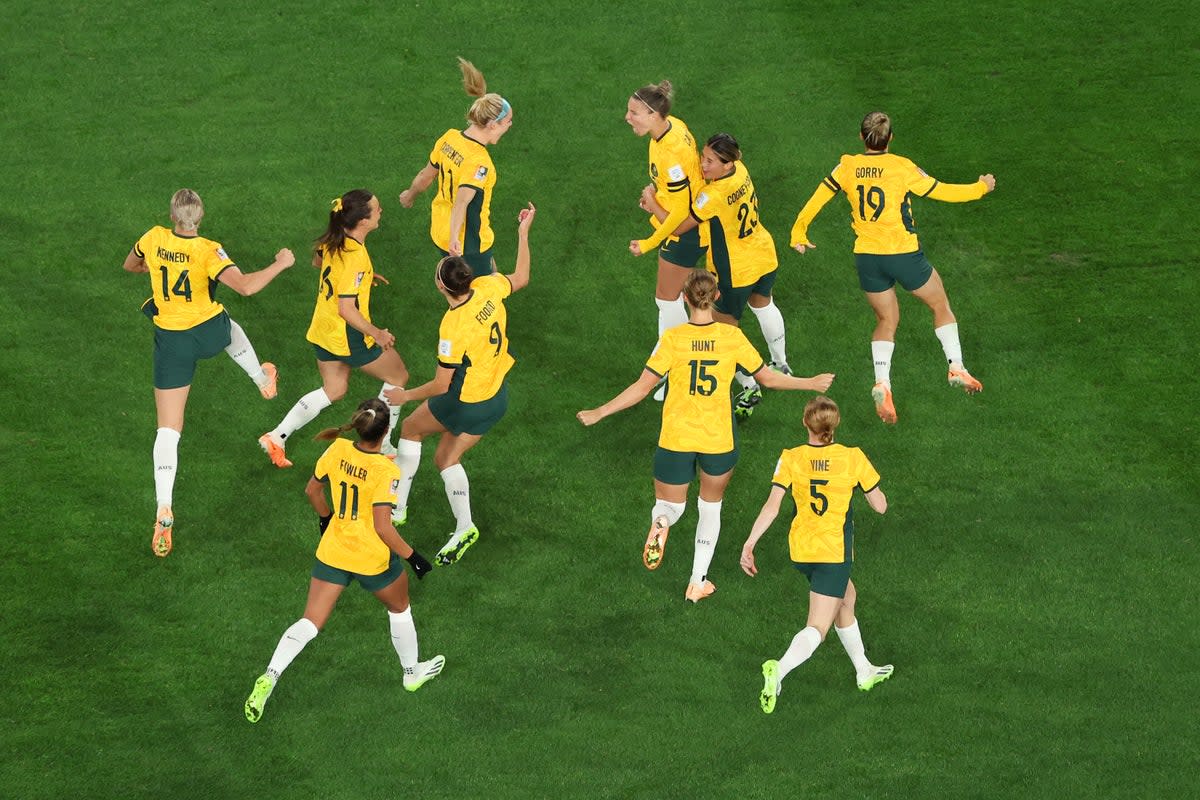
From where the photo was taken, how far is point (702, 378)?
9992 millimetres

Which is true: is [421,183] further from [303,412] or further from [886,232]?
[886,232]

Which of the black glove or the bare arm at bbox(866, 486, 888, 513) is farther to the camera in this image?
the bare arm at bbox(866, 486, 888, 513)

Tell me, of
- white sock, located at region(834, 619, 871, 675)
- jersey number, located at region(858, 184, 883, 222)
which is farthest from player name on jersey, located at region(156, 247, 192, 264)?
white sock, located at region(834, 619, 871, 675)

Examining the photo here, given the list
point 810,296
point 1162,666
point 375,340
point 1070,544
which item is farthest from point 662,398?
point 1162,666

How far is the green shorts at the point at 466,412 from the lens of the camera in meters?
10.4

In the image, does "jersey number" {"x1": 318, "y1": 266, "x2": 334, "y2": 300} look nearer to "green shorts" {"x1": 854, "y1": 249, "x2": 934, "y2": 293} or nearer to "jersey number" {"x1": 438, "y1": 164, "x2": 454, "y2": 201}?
"jersey number" {"x1": 438, "y1": 164, "x2": 454, "y2": 201}

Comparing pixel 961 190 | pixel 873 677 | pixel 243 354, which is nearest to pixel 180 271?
pixel 243 354

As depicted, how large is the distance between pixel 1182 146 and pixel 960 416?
432cm

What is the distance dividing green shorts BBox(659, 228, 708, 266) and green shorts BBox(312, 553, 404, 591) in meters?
3.72

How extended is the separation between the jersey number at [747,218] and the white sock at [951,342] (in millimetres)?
1673

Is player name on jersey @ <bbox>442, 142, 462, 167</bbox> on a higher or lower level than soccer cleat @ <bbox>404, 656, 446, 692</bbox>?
higher

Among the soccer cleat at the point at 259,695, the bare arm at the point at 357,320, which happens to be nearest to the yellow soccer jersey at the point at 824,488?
the bare arm at the point at 357,320

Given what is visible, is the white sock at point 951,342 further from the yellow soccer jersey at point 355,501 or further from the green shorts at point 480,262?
the yellow soccer jersey at point 355,501

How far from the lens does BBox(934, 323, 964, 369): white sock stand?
38.6ft
